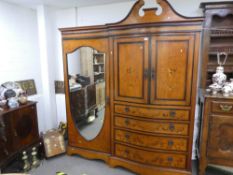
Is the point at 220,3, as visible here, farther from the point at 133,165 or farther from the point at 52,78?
the point at 52,78

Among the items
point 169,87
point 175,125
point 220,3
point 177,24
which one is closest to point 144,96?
point 169,87

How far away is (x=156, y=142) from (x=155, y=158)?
0.21 meters

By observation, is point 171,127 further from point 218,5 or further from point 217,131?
point 218,5

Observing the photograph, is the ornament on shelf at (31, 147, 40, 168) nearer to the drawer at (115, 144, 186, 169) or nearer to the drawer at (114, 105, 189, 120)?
the drawer at (115, 144, 186, 169)

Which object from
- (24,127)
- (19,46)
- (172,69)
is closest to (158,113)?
(172,69)

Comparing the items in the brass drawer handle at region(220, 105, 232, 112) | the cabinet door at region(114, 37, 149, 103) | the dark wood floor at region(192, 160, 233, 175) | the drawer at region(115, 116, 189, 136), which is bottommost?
the dark wood floor at region(192, 160, 233, 175)

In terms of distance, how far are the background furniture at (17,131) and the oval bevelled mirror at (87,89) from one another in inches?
23.0

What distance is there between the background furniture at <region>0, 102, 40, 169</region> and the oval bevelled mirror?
0.58 meters

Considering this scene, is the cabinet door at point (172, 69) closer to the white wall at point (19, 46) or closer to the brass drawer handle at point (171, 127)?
the brass drawer handle at point (171, 127)

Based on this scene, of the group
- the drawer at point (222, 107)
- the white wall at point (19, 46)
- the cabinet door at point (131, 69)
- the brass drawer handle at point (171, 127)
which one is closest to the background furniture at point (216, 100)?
the drawer at point (222, 107)

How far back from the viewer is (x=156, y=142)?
2014 millimetres

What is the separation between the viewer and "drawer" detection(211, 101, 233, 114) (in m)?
1.81

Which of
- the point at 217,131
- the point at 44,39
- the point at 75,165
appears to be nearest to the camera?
the point at 217,131

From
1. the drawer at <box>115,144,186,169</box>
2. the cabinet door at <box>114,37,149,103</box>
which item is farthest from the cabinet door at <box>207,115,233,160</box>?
the cabinet door at <box>114,37,149,103</box>
